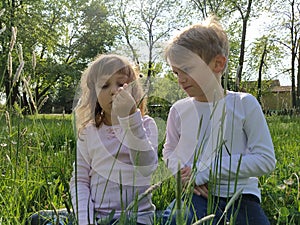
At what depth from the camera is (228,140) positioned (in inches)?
63.9

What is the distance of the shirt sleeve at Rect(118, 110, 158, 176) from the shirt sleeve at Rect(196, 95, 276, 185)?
197mm

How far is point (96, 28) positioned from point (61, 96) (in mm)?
5070

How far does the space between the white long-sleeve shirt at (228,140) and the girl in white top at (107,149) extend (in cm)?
15

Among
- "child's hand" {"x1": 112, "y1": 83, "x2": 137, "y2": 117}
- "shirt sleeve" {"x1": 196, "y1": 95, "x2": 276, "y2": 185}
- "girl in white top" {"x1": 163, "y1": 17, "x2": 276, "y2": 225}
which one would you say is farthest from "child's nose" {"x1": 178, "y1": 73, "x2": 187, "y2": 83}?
"child's hand" {"x1": 112, "y1": 83, "x2": 137, "y2": 117}

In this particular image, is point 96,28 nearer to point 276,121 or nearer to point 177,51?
point 276,121

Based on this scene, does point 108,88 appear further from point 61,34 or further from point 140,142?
point 61,34

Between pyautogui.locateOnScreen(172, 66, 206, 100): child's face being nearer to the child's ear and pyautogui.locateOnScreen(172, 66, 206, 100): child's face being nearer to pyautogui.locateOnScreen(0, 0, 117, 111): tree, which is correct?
the child's ear

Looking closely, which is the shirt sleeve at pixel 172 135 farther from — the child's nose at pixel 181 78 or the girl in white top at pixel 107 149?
the child's nose at pixel 181 78

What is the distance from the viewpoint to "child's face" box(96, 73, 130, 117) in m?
1.57

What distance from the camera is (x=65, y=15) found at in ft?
77.7

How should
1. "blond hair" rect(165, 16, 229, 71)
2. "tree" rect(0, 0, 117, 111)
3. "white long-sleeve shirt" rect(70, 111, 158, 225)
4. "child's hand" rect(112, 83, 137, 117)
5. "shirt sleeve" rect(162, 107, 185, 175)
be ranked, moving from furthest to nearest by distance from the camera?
"tree" rect(0, 0, 117, 111), "shirt sleeve" rect(162, 107, 185, 175), "blond hair" rect(165, 16, 229, 71), "white long-sleeve shirt" rect(70, 111, 158, 225), "child's hand" rect(112, 83, 137, 117)

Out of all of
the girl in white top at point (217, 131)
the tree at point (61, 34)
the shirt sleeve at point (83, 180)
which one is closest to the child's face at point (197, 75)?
the girl in white top at point (217, 131)

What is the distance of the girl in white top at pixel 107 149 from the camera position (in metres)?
1.52

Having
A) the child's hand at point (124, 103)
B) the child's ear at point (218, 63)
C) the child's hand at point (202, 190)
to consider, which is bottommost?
the child's hand at point (202, 190)
